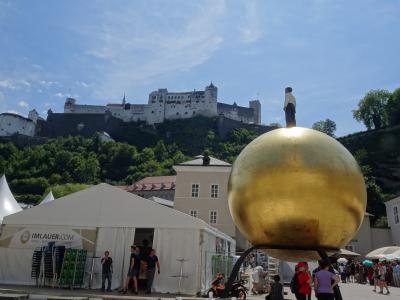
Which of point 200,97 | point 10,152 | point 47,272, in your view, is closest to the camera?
point 47,272

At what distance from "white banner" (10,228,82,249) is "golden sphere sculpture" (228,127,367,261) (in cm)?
1197

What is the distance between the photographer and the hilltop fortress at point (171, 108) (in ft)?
414

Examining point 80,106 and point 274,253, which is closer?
point 274,253

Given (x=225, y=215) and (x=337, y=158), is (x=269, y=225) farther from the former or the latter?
(x=225, y=215)

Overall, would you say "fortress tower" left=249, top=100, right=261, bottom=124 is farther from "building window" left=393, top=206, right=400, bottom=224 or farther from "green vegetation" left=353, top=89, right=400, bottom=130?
"building window" left=393, top=206, right=400, bottom=224

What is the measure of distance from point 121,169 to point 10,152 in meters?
31.3

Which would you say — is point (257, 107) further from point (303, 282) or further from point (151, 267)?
point (303, 282)

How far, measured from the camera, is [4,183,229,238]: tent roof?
14578mm

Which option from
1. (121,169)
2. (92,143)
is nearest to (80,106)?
(92,143)

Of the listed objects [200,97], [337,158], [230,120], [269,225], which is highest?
[200,97]

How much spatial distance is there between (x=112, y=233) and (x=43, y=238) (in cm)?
285

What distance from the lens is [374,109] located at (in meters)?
85.2

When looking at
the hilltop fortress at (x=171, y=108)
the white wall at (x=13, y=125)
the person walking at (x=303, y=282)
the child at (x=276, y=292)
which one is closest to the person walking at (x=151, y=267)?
the child at (x=276, y=292)

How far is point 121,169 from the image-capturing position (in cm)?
10850
